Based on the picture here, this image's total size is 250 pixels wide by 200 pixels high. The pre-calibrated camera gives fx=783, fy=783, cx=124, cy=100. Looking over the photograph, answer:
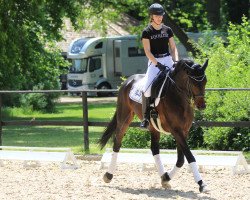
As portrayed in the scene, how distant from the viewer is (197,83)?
11391 mm

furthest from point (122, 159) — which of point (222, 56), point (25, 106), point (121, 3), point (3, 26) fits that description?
point (121, 3)

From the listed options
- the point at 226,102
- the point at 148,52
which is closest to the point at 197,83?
the point at 148,52

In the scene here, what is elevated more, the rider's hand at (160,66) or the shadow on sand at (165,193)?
the rider's hand at (160,66)

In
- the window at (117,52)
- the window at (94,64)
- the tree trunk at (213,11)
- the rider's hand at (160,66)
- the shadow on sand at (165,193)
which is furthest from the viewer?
the window at (94,64)

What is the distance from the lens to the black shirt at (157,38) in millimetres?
11969

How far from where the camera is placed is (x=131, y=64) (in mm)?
54500

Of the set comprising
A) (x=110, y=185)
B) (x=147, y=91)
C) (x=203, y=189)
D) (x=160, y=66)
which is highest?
(x=160, y=66)

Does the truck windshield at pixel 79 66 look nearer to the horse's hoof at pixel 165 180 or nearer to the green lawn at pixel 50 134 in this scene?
the green lawn at pixel 50 134

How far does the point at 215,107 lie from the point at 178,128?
5.69m

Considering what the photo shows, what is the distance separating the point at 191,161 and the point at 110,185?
65.4 inches

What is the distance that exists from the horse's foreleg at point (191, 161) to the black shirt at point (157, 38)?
4.50 feet

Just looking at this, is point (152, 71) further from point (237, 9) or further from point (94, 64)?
point (94, 64)

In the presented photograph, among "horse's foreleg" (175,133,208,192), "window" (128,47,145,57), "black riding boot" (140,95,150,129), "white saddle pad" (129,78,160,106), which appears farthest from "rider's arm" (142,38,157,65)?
"window" (128,47,145,57)

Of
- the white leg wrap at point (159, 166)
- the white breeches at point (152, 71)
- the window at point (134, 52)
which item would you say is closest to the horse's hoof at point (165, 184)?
the white leg wrap at point (159, 166)
